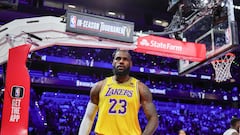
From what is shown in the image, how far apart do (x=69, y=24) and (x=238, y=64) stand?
444 inches

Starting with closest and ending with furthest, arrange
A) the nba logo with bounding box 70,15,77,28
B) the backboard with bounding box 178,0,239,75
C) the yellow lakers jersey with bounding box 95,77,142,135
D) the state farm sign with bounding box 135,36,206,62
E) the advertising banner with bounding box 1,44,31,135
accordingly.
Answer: the yellow lakers jersey with bounding box 95,77,142,135 < the advertising banner with bounding box 1,44,31,135 < the nba logo with bounding box 70,15,77,28 < the backboard with bounding box 178,0,239,75 < the state farm sign with bounding box 135,36,206,62

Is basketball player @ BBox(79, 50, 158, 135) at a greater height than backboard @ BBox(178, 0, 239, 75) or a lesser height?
lesser

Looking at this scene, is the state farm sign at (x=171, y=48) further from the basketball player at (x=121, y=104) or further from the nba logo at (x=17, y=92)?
the basketball player at (x=121, y=104)

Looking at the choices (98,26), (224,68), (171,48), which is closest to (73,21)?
(98,26)

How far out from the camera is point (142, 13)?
15.1m

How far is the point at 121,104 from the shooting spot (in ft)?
8.00

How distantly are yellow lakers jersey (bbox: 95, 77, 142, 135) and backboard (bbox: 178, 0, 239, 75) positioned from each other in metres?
3.87

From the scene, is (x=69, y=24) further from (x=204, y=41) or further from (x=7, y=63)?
(x=204, y=41)

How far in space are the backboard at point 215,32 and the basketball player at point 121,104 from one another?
3.83 meters

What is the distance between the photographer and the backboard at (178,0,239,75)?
593cm

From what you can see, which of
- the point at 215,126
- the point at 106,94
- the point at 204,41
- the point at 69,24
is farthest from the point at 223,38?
the point at 215,126

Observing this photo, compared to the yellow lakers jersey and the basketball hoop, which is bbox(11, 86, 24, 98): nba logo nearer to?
the yellow lakers jersey

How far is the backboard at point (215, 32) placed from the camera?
5.93m

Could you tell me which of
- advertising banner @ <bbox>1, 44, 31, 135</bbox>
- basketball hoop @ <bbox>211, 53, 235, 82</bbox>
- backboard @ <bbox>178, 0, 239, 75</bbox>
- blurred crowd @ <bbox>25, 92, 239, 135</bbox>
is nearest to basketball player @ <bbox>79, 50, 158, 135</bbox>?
advertising banner @ <bbox>1, 44, 31, 135</bbox>
